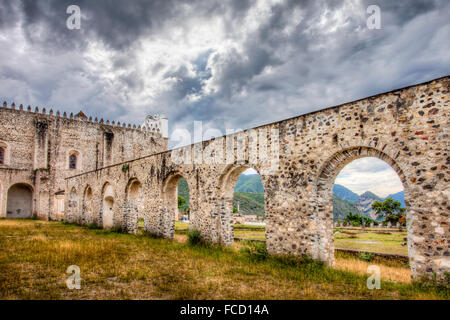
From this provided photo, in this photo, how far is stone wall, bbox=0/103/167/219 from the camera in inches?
1043

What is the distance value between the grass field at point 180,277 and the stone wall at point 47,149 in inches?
763

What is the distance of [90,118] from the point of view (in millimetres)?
31828

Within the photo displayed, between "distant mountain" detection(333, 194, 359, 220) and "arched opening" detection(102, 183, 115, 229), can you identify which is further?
"distant mountain" detection(333, 194, 359, 220)

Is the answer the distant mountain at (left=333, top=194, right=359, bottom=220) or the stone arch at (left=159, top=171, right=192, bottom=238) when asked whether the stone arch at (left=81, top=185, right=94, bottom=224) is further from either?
the distant mountain at (left=333, top=194, right=359, bottom=220)

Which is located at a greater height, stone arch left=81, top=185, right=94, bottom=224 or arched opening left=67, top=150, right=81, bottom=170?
arched opening left=67, top=150, right=81, bottom=170

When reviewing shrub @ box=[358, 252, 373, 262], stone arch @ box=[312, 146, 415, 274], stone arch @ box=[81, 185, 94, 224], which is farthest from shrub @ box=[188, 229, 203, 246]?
stone arch @ box=[81, 185, 94, 224]

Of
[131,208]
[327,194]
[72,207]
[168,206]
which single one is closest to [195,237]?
[168,206]

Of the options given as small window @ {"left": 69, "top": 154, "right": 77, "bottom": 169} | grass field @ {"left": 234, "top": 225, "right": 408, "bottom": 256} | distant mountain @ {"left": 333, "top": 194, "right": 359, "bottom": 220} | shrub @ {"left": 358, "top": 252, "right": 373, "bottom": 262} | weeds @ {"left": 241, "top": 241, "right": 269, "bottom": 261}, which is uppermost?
small window @ {"left": 69, "top": 154, "right": 77, "bottom": 169}

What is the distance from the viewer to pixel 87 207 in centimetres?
2203

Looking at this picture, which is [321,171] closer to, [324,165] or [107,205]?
[324,165]

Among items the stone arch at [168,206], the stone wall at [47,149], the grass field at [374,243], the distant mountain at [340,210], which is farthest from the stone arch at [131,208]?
the distant mountain at [340,210]

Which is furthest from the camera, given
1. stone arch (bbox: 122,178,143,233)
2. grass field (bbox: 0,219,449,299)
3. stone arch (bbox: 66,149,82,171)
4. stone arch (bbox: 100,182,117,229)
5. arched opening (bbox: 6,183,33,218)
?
stone arch (bbox: 66,149,82,171)

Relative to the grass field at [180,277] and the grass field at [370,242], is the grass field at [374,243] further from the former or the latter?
the grass field at [180,277]

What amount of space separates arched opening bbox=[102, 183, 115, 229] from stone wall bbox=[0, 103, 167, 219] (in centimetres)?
1112
